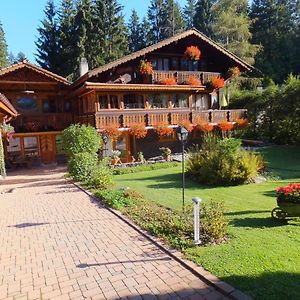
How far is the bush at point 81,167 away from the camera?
15117mm

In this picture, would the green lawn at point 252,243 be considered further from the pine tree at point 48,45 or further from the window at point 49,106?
the pine tree at point 48,45

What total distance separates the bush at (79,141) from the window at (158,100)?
22.8 ft

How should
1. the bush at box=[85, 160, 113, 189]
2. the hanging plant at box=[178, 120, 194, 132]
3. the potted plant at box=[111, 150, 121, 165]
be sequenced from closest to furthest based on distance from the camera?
1. the bush at box=[85, 160, 113, 189]
2. the potted plant at box=[111, 150, 121, 165]
3. the hanging plant at box=[178, 120, 194, 132]

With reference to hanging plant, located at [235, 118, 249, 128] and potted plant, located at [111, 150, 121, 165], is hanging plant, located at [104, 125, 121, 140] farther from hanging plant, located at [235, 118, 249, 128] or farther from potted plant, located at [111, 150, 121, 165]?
hanging plant, located at [235, 118, 249, 128]

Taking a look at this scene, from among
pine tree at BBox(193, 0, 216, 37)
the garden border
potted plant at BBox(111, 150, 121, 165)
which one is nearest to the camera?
the garden border

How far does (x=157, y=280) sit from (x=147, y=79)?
60.9 ft

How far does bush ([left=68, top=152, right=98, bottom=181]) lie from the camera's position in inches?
595

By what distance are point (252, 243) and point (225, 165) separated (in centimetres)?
689

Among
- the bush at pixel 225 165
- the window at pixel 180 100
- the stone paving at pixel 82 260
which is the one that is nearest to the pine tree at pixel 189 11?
the window at pixel 180 100

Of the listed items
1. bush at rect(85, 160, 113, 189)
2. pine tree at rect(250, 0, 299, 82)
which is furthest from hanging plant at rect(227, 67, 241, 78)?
pine tree at rect(250, 0, 299, 82)

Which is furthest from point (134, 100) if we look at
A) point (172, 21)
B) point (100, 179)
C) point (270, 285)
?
point (172, 21)

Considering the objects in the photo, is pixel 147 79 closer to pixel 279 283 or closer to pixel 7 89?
pixel 7 89

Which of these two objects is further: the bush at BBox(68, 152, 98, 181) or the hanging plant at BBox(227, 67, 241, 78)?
the hanging plant at BBox(227, 67, 241, 78)

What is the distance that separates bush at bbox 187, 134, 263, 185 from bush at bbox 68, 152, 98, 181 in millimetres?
Result: 5032
